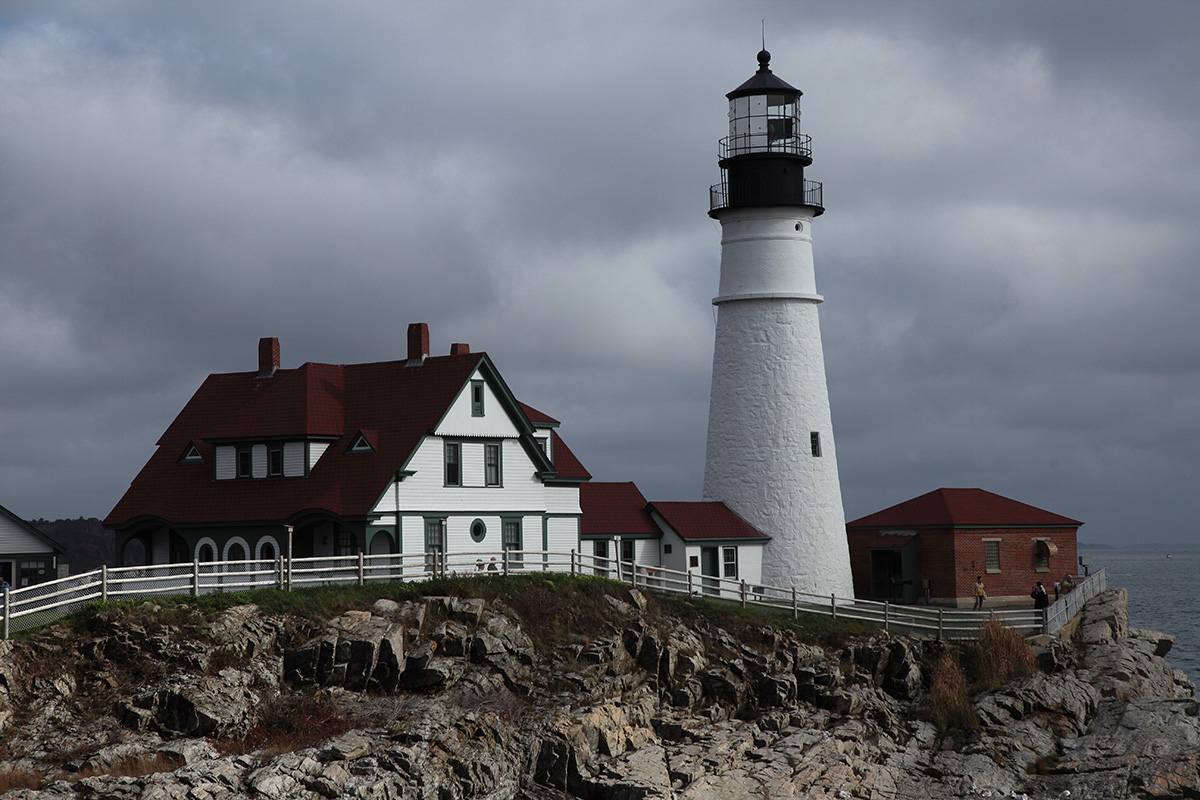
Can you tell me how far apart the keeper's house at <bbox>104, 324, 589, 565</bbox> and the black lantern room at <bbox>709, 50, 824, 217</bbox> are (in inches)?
429

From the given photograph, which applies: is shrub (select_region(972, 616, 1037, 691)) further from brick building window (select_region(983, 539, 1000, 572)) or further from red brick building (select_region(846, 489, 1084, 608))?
brick building window (select_region(983, 539, 1000, 572))

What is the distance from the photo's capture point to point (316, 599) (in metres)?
28.5

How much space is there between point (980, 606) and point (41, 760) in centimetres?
2947

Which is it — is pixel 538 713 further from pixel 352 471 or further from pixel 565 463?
pixel 565 463

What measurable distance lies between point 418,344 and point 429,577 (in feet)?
28.6

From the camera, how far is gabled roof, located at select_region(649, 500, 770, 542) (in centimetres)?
4116

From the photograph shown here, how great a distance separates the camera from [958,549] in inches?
1693

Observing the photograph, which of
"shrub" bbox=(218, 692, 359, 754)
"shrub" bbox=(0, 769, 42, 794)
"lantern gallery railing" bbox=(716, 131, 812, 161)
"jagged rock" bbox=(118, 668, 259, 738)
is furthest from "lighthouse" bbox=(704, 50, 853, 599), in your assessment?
"shrub" bbox=(0, 769, 42, 794)

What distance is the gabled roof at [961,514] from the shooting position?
43.5 meters

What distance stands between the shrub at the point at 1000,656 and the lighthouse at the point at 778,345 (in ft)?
23.4

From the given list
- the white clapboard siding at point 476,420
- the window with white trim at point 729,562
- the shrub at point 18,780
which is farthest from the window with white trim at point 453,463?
the shrub at point 18,780

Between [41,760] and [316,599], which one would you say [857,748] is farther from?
[41,760]

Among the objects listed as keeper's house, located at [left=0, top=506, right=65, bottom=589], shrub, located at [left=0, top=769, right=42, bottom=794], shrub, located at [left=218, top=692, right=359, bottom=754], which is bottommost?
shrub, located at [left=0, top=769, right=42, bottom=794]

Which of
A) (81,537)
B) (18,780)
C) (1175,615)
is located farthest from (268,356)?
(1175,615)
